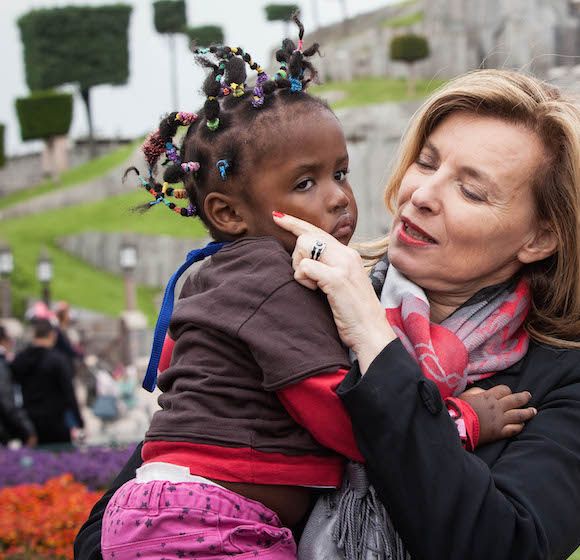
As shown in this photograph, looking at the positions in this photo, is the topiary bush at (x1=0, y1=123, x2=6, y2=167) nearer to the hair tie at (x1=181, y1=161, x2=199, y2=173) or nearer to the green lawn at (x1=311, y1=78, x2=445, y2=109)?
the green lawn at (x1=311, y1=78, x2=445, y2=109)

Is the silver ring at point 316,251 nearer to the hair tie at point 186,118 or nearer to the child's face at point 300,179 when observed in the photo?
the child's face at point 300,179

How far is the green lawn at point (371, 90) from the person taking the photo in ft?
113

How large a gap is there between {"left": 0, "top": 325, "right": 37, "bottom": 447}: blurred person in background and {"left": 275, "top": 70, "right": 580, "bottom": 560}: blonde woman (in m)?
7.54

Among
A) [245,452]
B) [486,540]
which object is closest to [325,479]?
[245,452]

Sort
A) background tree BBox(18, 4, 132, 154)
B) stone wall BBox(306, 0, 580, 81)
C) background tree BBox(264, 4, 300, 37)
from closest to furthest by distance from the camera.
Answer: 1. stone wall BBox(306, 0, 580, 81)
2. background tree BBox(18, 4, 132, 154)
3. background tree BBox(264, 4, 300, 37)

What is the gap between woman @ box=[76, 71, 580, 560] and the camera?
2.18m

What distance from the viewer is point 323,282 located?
7.68 ft

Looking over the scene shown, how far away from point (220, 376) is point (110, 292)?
28.9 metres

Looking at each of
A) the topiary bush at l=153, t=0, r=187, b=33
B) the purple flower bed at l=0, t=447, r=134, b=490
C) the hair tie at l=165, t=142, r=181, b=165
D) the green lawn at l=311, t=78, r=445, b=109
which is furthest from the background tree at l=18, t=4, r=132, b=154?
the hair tie at l=165, t=142, r=181, b=165

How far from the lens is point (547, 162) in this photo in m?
2.57

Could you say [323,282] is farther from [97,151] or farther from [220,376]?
[97,151]

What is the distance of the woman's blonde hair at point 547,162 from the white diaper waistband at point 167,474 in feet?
3.00

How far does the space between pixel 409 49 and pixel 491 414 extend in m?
36.5

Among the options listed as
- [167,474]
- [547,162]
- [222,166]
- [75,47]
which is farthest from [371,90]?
[167,474]
